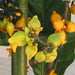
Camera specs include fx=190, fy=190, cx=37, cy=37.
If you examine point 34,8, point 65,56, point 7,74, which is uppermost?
point 34,8

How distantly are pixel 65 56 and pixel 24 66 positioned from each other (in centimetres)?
13

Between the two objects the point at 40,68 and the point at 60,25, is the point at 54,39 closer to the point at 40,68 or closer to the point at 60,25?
the point at 60,25

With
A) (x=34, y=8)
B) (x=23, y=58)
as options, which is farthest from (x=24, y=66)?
(x=34, y=8)

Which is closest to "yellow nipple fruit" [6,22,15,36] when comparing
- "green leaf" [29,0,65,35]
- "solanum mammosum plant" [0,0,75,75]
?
"solanum mammosum plant" [0,0,75,75]

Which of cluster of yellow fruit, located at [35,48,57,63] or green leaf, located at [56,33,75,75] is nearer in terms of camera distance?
cluster of yellow fruit, located at [35,48,57,63]

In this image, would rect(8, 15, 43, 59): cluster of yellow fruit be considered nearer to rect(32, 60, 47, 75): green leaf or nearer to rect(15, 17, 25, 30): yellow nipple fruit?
rect(15, 17, 25, 30): yellow nipple fruit

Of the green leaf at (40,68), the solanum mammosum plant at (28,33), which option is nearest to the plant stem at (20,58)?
the solanum mammosum plant at (28,33)

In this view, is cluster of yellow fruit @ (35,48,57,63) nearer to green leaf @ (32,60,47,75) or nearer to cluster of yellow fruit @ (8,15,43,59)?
cluster of yellow fruit @ (8,15,43,59)

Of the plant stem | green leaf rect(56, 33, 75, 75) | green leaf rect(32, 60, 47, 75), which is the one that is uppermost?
the plant stem

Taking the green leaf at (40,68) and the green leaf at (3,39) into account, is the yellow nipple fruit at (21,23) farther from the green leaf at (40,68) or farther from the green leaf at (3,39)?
the green leaf at (40,68)

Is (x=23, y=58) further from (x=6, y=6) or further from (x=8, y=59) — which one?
(x=8, y=59)

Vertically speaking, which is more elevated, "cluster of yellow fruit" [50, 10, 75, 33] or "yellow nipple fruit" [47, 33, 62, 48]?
"cluster of yellow fruit" [50, 10, 75, 33]

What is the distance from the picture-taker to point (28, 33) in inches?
10.0

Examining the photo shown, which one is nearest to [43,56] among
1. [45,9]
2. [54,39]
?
[54,39]
